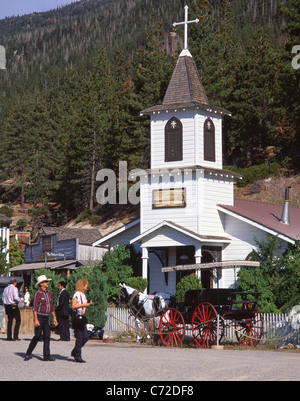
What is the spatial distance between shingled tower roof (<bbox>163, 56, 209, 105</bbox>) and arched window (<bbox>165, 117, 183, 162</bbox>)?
1.09 m

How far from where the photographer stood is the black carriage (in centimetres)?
2178

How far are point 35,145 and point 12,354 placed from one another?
83340 mm

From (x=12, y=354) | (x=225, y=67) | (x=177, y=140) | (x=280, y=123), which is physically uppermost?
(x=225, y=67)

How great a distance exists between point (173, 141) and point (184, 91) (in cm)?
245

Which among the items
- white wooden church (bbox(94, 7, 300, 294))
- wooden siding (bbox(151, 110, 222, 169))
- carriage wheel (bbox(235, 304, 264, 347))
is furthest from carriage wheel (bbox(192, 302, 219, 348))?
wooden siding (bbox(151, 110, 222, 169))

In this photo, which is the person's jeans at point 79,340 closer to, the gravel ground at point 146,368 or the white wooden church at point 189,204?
the gravel ground at point 146,368

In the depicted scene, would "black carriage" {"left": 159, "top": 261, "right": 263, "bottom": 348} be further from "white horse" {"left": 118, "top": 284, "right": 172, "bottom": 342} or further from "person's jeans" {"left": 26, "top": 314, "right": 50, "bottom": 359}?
"person's jeans" {"left": 26, "top": 314, "right": 50, "bottom": 359}

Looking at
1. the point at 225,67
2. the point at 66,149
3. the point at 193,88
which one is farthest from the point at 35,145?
the point at 193,88

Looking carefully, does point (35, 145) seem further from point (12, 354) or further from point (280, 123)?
point (12, 354)

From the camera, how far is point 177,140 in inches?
1318

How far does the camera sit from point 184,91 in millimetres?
33875

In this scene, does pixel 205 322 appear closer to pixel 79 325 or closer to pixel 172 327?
pixel 172 327

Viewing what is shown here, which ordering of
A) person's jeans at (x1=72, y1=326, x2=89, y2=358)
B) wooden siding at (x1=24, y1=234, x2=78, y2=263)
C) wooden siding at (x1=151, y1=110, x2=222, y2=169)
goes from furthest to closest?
Result: 1. wooden siding at (x1=24, y1=234, x2=78, y2=263)
2. wooden siding at (x1=151, y1=110, x2=222, y2=169)
3. person's jeans at (x1=72, y1=326, x2=89, y2=358)

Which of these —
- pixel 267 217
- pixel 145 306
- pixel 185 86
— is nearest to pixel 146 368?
pixel 145 306
